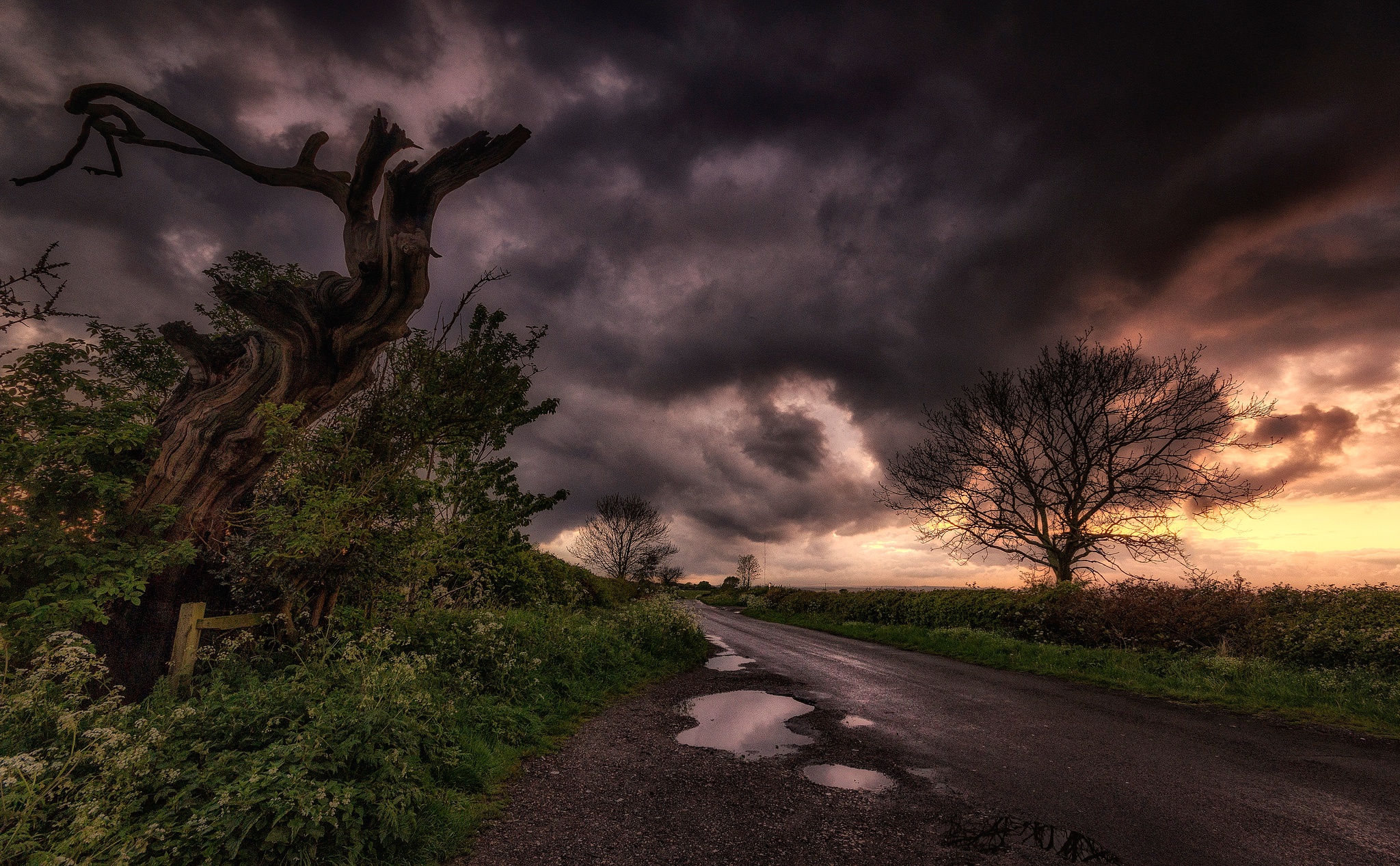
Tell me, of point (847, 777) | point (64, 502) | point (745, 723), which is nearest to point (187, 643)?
point (64, 502)

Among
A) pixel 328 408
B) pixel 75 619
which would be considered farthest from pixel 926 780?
pixel 328 408

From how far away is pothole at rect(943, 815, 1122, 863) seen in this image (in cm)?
396

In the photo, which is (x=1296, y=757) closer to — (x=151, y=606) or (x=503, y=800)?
(x=503, y=800)

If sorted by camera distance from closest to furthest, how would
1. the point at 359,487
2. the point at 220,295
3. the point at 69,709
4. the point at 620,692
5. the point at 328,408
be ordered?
1. the point at 69,709
2. the point at 220,295
3. the point at 359,487
4. the point at 328,408
5. the point at 620,692

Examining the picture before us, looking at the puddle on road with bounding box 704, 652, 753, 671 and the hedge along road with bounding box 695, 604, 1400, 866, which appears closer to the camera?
the hedge along road with bounding box 695, 604, 1400, 866

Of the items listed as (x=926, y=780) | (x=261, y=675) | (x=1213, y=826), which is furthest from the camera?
(x=261, y=675)

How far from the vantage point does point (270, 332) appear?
6.92 m

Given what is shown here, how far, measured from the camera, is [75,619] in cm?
491

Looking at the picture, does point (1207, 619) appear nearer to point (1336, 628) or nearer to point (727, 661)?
point (1336, 628)

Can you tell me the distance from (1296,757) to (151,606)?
1315cm

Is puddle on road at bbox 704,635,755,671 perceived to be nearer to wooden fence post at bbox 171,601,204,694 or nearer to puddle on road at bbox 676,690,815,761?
puddle on road at bbox 676,690,815,761

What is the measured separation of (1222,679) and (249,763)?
14.0 metres

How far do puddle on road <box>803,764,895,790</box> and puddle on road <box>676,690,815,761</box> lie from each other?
72 cm

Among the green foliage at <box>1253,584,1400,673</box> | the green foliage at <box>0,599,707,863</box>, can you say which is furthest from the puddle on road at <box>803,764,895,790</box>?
the green foliage at <box>1253,584,1400,673</box>
